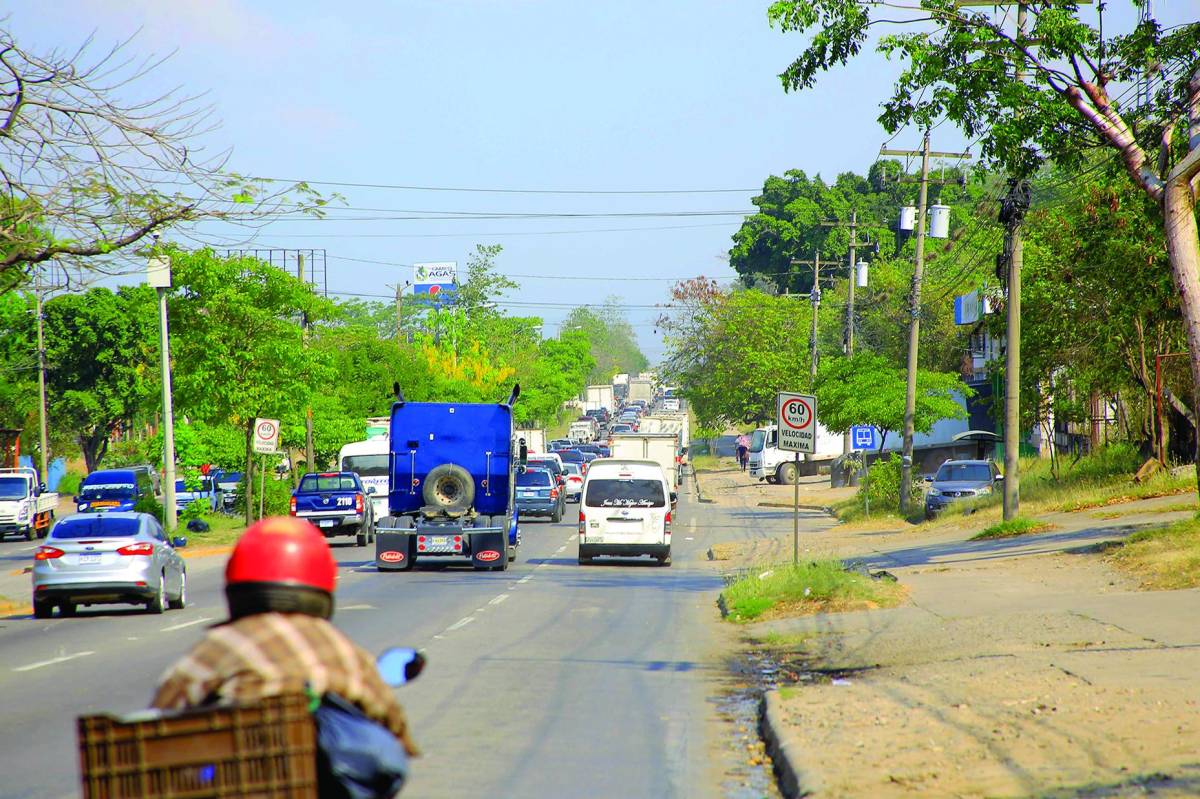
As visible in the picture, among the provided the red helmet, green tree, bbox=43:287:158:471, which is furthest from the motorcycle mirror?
green tree, bbox=43:287:158:471

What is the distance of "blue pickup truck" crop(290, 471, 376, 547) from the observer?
34.5m

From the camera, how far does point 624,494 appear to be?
88.3 feet

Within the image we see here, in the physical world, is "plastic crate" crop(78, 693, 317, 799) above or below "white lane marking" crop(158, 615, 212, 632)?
above

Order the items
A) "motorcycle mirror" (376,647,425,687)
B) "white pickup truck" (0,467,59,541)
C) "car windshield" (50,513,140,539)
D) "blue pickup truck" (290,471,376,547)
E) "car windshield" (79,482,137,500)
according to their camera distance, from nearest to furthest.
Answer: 1. "motorcycle mirror" (376,647,425,687)
2. "car windshield" (50,513,140,539)
3. "blue pickup truck" (290,471,376,547)
4. "white pickup truck" (0,467,59,541)
5. "car windshield" (79,482,137,500)

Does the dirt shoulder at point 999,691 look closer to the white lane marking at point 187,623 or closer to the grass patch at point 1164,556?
the grass patch at point 1164,556

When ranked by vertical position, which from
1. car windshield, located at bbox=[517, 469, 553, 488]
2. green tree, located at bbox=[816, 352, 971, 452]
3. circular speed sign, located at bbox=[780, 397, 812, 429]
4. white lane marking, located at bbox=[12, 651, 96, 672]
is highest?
green tree, located at bbox=[816, 352, 971, 452]

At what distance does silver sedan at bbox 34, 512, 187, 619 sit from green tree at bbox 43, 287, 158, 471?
4684cm

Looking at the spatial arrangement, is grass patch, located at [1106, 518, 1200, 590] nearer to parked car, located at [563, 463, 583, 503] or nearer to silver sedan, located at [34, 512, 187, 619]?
silver sedan, located at [34, 512, 187, 619]

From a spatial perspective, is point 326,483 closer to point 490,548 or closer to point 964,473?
point 490,548

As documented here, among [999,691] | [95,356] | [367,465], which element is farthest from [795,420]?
[95,356]

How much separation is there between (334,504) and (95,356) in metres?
36.7

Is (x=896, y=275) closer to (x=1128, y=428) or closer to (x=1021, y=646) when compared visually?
(x=1128, y=428)

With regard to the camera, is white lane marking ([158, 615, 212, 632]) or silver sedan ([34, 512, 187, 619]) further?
silver sedan ([34, 512, 187, 619])

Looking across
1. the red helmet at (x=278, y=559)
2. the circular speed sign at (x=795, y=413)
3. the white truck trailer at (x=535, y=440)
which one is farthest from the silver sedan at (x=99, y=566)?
the white truck trailer at (x=535, y=440)
